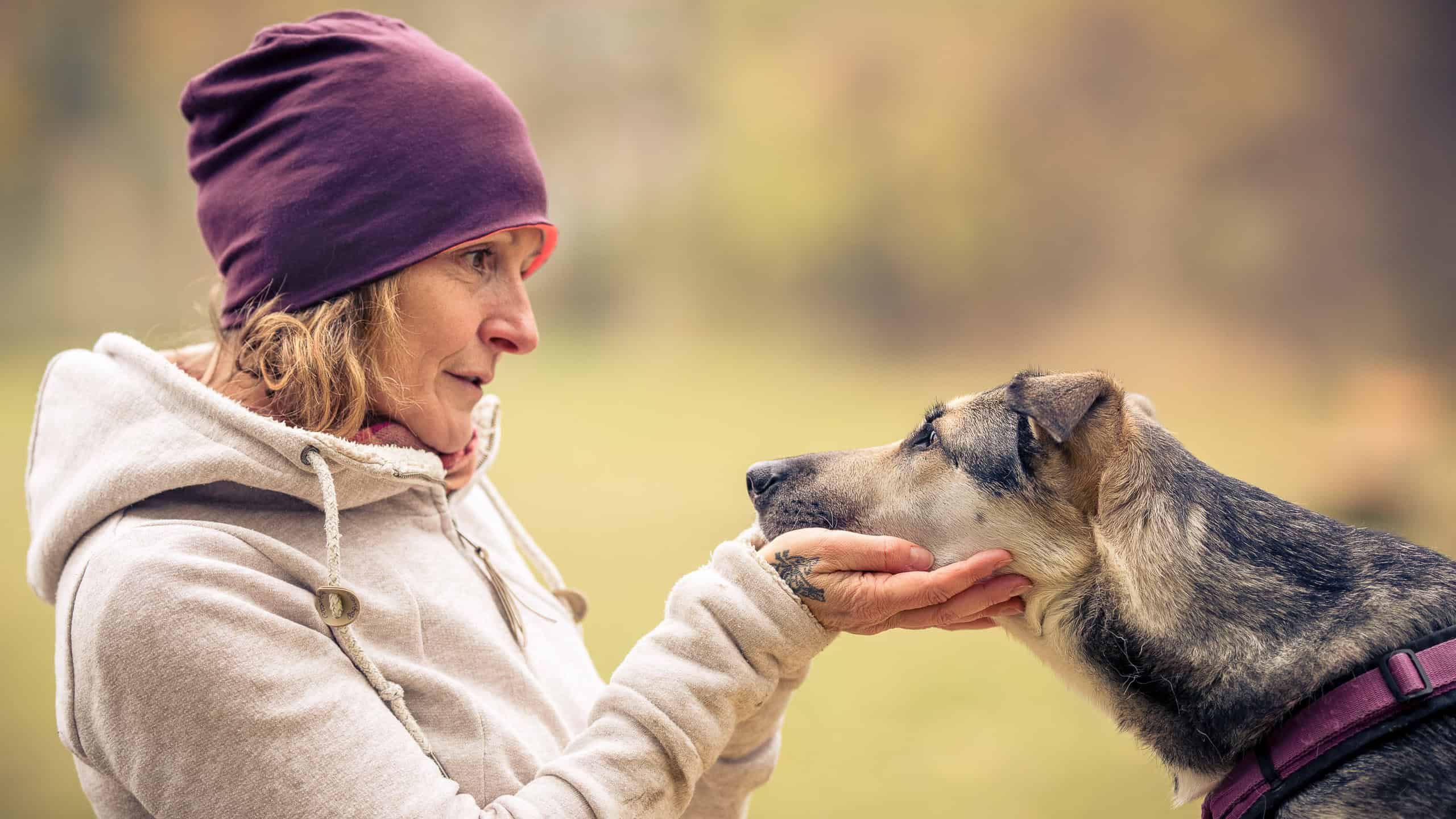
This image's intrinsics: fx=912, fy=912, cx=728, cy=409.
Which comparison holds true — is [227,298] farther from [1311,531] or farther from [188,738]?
[1311,531]

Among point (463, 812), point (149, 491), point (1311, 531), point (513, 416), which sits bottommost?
point (513, 416)

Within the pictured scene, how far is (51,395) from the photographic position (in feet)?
4.47

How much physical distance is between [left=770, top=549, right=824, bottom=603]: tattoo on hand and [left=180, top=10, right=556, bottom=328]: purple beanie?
2.19ft

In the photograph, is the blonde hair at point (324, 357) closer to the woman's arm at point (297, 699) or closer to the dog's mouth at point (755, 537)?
the woman's arm at point (297, 699)

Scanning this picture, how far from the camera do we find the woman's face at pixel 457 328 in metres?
1.38

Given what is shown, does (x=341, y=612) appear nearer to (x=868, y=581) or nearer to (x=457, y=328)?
(x=457, y=328)

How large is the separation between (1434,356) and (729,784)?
150 inches

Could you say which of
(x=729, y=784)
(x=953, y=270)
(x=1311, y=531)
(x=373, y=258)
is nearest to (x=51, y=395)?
(x=373, y=258)

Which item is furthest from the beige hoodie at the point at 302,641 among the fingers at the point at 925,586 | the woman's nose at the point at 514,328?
the woman's nose at the point at 514,328

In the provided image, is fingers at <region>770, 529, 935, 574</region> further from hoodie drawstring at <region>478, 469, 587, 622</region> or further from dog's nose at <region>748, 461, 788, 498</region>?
hoodie drawstring at <region>478, 469, 587, 622</region>

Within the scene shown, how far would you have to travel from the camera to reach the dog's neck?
1225mm

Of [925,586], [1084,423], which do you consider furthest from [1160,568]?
[925,586]

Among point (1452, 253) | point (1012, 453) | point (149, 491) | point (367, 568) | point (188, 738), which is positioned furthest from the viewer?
point (1452, 253)

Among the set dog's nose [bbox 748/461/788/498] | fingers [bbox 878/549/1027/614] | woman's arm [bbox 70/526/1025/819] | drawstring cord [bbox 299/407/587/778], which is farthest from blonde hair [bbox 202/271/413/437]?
fingers [bbox 878/549/1027/614]
